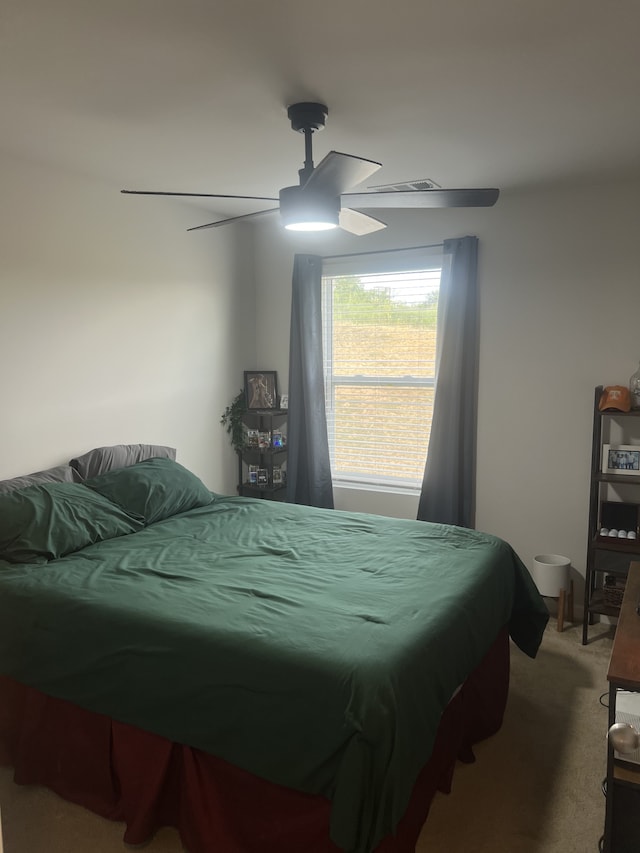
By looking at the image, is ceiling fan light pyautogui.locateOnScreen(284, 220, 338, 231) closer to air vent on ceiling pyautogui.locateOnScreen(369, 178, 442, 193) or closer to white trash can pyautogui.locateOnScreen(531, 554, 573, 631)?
air vent on ceiling pyautogui.locateOnScreen(369, 178, 442, 193)

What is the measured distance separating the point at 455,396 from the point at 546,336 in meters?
0.64

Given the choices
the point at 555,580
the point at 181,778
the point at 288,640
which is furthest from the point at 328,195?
the point at 555,580

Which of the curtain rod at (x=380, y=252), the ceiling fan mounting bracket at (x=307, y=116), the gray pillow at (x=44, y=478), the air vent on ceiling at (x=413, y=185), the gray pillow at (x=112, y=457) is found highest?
the air vent on ceiling at (x=413, y=185)

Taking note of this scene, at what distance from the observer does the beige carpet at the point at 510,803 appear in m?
2.04

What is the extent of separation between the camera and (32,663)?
7.38ft

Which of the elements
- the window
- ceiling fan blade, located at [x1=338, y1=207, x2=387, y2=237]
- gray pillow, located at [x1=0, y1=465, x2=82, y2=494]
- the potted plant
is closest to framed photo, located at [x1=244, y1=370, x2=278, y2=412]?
the potted plant

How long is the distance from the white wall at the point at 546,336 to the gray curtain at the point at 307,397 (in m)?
0.69

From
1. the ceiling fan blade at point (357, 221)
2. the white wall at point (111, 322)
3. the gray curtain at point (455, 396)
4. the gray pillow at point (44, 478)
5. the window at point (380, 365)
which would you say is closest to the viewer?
the ceiling fan blade at point (357, 221)

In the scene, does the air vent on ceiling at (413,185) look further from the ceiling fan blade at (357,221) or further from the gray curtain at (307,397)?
the gray curtain at (307,397)

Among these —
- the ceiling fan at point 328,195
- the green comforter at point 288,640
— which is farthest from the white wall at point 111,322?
the ceiling fan at point 328,195

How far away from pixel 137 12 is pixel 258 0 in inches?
13.7

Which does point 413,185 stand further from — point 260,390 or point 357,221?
point 260,390

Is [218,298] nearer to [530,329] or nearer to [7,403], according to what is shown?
[7,403]

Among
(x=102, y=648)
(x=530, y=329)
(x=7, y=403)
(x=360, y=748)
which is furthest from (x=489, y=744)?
(x=7, y=403)
